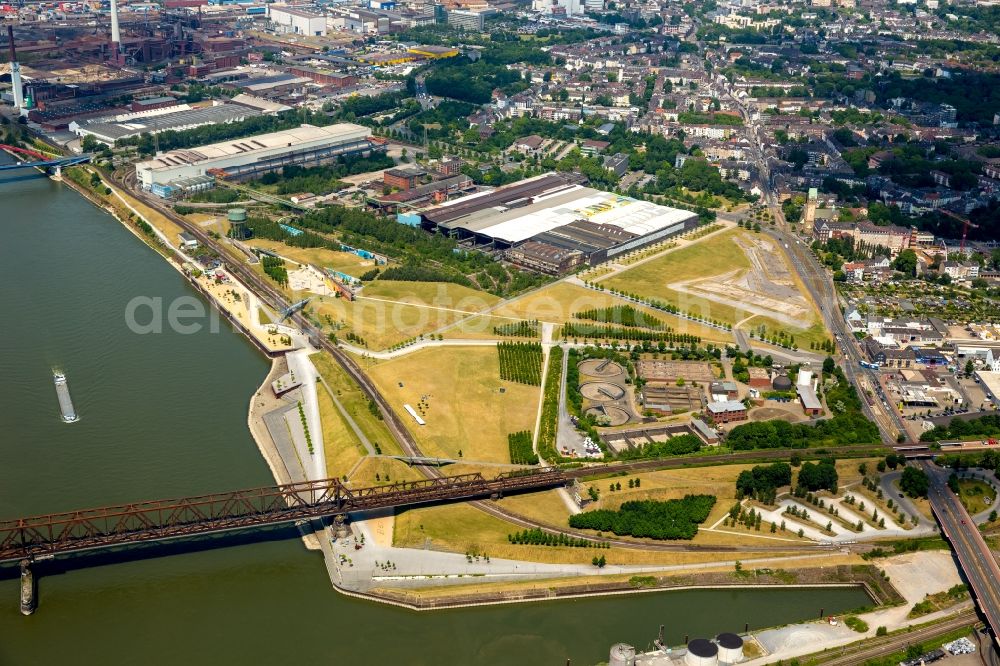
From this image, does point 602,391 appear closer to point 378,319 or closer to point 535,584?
point 378,319

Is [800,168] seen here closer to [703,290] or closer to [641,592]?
[703,290]

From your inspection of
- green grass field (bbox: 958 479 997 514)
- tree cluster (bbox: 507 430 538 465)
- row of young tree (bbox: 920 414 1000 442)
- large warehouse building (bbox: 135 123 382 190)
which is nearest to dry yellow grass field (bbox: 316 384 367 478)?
tree cluster (bbox: 507 430 538 465)

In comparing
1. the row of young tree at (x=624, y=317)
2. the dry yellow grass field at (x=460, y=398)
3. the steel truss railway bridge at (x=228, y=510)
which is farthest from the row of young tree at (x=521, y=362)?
the steel truss railway bridge at (x=228, y=510)

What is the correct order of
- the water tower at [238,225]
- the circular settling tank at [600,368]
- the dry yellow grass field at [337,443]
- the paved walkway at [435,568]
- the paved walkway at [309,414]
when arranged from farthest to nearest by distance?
the water tower at [238,225] < the circular settling tank at [600,368] < the paved walkway at [309,414] < the dry yellow grass field at [337,443] < the paved walkway at [435,568]

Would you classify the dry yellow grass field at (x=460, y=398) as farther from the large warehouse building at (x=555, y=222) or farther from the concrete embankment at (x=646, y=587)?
the large warehouse building at (x=555, y=222)

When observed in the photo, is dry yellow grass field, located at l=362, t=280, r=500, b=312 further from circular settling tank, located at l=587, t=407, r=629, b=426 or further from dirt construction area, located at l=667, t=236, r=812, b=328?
circular settling tank, located at l=587, t=407, r=629, b=426

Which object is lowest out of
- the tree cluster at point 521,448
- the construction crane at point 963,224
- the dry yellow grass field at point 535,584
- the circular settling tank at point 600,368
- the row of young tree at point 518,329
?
the dry yellow grass field at point 535,584
